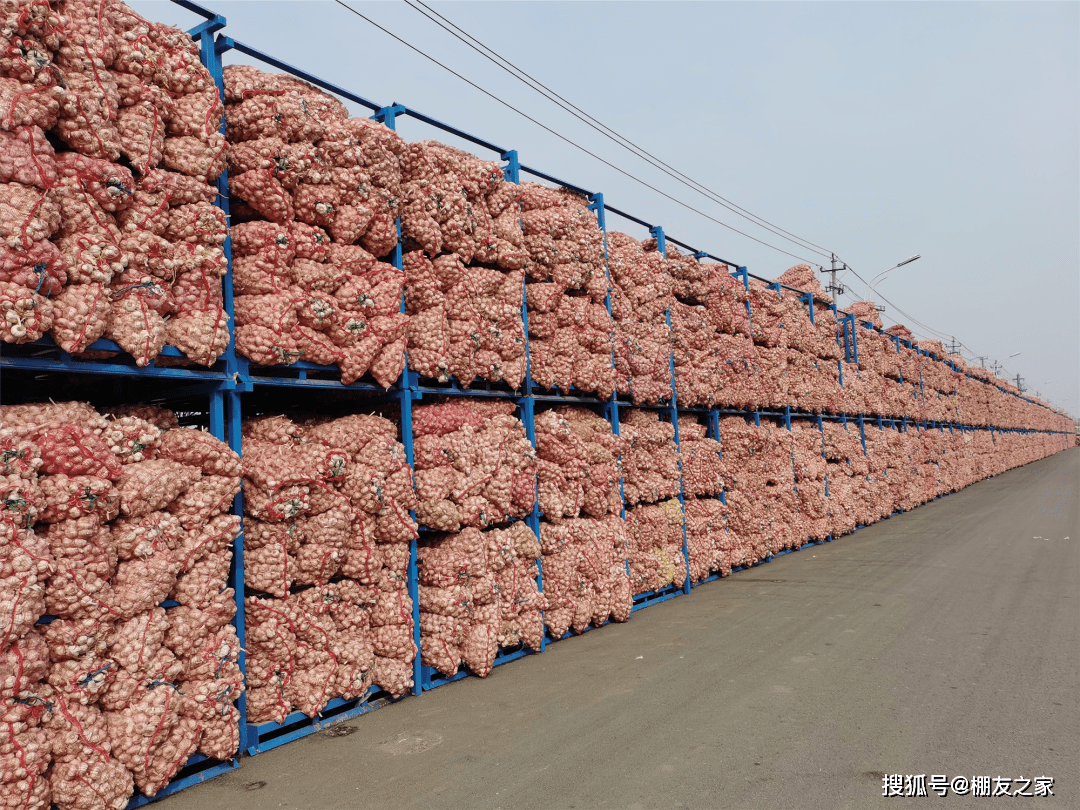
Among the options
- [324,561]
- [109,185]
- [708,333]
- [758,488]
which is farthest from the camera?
[758,488]

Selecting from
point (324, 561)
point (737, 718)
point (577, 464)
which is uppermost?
point (577, 464)

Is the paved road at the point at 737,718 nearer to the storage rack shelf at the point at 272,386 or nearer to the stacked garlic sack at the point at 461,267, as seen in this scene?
the storage rack shelf at the point at 272,386

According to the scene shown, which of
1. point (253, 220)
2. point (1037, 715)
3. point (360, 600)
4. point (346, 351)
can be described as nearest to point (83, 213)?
point (253, 220)

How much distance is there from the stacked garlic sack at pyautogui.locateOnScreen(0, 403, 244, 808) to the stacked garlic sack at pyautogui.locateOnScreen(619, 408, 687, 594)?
5.33m

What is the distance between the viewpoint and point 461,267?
6465 mm

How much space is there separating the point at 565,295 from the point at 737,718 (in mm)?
4735

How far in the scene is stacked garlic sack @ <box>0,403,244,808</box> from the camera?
351 centimetres

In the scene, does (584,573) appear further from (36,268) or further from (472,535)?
(36,268)

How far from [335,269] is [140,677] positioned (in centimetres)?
295

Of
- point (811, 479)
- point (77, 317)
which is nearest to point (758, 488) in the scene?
point (811, 479)

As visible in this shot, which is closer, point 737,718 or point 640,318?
point 737,718

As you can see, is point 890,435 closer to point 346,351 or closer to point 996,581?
point 996,581

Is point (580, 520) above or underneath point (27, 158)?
underneath

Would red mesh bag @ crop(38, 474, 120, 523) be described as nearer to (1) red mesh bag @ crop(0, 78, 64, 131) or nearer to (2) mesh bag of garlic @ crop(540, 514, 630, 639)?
(1) red mesh bag @ crop(0, 78, 64, 131)
